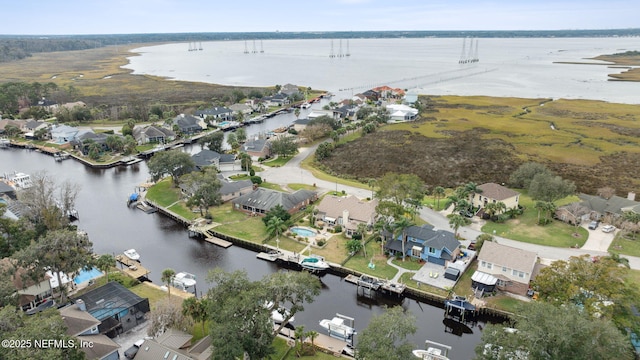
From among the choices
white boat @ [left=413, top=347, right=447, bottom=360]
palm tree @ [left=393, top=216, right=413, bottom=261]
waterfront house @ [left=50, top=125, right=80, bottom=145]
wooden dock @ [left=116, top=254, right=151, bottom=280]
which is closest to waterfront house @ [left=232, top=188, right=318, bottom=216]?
palm tree @ [left=393, top=216, right=413, bottom=261]

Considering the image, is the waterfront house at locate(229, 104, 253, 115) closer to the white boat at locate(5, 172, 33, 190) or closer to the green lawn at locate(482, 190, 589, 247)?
the white boat at locate(5, 172, 33, 190)

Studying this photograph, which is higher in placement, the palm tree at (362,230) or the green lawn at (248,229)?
the palm tree at (362,230)

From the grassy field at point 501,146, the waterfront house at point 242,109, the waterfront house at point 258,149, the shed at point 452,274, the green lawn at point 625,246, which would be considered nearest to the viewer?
the shed at point 452,274

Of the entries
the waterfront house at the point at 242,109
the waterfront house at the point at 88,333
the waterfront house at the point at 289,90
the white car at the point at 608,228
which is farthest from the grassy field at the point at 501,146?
the waterfront house at the point at 289,90

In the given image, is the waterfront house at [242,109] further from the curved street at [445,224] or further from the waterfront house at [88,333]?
the waterfront house at [88,333]

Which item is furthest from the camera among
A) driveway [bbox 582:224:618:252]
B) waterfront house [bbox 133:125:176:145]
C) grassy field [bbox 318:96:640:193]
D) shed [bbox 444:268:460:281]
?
waterfront house [bbox 133:125:176:145]

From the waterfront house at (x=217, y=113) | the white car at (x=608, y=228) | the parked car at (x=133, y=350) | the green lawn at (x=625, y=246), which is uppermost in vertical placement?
the waterfront house at (x=217, y=113)
